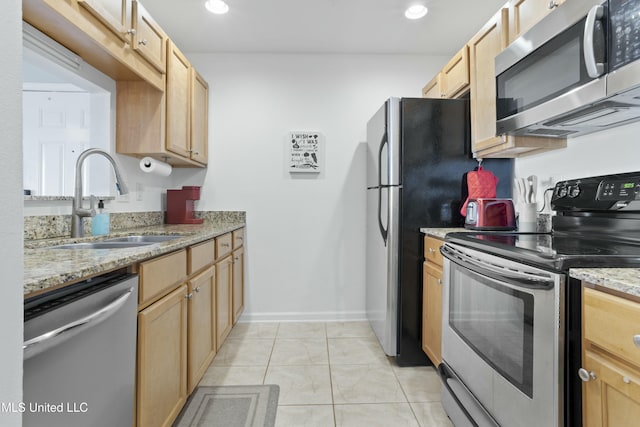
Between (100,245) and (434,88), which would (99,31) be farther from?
(434,88)

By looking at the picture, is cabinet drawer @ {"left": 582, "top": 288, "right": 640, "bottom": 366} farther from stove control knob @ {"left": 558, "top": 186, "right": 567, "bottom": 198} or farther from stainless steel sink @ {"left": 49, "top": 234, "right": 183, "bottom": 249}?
stainless steel sink @ {"left": 49, "top": 234, "right": 183, "bottom": 249}

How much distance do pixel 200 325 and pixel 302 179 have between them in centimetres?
160

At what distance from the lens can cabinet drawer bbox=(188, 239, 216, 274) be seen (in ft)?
5.30

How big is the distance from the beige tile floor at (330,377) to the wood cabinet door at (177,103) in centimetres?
153

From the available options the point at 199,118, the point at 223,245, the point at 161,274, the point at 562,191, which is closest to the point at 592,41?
the point at 562,191

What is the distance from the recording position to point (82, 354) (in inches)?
32.5

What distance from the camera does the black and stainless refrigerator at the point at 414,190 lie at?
2107 mm

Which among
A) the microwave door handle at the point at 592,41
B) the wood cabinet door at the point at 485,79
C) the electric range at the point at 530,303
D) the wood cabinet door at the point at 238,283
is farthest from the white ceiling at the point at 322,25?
the wood cabinet door at the point at 238,283

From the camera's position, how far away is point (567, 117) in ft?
4.52

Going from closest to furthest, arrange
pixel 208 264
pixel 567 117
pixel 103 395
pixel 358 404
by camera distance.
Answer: pixel 103 395, pixel 567 117, pixel 358 404, pixel 208 264

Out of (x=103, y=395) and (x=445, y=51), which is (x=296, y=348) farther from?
(x=445, y=51)

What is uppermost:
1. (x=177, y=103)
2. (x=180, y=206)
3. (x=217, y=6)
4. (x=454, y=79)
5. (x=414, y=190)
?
(x=217, y=6)

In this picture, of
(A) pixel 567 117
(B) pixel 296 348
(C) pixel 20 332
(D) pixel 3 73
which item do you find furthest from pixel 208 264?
(A) pixel 567 117

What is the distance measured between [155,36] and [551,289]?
2.38 m
